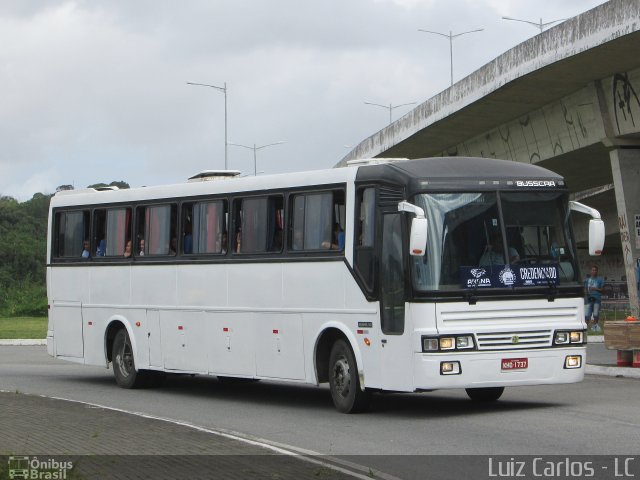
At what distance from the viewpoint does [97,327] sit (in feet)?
76.3

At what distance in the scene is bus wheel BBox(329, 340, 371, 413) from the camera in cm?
1670

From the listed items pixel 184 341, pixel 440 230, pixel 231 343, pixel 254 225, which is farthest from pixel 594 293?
pixel 440 230

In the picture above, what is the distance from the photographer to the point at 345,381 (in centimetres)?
1702

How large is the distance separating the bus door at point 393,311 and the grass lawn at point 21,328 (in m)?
28.6

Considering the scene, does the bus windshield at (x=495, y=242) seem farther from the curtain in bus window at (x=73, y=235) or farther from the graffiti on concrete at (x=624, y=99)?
the graffiti on concrete at (x=624, y=99)

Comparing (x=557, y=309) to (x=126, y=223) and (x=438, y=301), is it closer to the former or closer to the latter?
(x=438, y=301)

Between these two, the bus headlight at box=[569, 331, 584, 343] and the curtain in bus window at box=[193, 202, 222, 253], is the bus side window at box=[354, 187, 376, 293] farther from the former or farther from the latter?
the curtain in bus window at box=[193, 202, 222, 253]

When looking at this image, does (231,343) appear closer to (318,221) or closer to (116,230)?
(318,221)

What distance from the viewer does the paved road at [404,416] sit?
13.1m

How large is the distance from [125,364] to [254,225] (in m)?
4.79

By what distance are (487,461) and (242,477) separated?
239cm

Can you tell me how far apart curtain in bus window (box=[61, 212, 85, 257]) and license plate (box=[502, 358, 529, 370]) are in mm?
10109

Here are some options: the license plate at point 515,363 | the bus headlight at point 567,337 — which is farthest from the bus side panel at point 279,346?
the bus headlight at point 567,337

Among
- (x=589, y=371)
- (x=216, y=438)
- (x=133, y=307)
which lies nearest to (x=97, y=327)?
(x=133, y=307)
